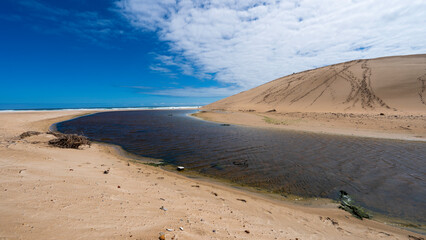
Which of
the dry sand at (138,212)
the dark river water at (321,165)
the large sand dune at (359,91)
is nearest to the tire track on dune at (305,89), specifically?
the large sand dune at (359,91)

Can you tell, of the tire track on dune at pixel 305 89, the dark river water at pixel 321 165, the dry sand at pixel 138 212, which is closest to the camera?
the dry sand at pixel 138 212

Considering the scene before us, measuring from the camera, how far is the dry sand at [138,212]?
205 cm

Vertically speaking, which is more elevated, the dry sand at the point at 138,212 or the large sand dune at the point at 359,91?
the large sand dune at the point at 359,91

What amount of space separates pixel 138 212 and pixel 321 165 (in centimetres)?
687

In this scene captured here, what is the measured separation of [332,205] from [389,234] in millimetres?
1085

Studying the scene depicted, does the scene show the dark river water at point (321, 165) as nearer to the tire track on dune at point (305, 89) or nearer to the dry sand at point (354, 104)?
the dry sand at point (354, 104)

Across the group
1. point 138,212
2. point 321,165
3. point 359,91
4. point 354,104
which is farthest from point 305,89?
point 138,212

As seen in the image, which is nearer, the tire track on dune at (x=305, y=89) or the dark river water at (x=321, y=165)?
the dark river water at (x=321, y=165)

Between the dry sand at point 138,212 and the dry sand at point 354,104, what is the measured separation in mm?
11907

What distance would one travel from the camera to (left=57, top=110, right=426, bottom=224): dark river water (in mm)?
4816

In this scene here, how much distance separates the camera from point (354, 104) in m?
23.2

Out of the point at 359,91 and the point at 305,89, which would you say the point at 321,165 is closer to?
the point at 359,91

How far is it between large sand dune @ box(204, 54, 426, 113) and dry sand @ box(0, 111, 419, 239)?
23.0 meters

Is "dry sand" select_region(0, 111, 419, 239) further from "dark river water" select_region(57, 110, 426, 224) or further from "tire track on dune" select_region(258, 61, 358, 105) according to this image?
"tire track on dune" select_region(258, 61, 358, 105)
